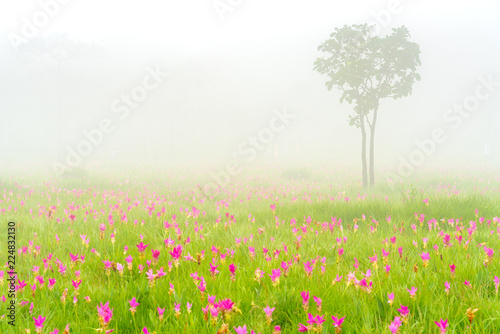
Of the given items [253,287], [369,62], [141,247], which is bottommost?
[253,287]

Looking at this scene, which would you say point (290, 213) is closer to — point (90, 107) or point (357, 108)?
point (357, 108)

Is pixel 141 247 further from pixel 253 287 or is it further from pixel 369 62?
pixel 369 62

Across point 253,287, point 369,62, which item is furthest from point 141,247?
point 369,62

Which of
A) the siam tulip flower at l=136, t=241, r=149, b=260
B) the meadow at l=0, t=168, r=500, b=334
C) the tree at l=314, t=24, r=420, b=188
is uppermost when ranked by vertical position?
A: the tree at l=314, t=24, r=420, b=188

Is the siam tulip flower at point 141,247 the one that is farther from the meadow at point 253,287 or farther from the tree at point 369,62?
the tree at point 369,62

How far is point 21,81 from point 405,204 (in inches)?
3789

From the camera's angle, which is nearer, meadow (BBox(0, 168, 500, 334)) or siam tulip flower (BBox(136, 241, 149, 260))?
meadow (BBox(0, 168, 500, 334))

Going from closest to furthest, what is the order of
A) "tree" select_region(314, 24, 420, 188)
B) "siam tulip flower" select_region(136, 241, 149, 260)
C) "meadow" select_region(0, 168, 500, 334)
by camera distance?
"meadow" select_region(0, 168, 500, 334)
"siam tulip flower" select_region(136, 241, 149, 260)
"tree" select_region(314, 24, 420, 188)

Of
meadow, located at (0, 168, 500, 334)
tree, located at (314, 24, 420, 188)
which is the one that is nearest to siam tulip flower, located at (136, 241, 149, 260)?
meadow, located at (0, 168, 500, 334)

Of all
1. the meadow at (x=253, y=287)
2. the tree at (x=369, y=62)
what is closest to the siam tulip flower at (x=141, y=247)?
the meadow at (x=253, y=287)

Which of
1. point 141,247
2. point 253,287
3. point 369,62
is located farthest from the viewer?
point 369,62

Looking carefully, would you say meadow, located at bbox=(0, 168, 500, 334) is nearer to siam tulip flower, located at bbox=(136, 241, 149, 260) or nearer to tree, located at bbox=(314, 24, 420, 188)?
siam tulip flower, located at bbox=(136, 241, 149, 260)

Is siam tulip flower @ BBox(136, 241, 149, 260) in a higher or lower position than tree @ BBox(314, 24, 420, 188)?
lower

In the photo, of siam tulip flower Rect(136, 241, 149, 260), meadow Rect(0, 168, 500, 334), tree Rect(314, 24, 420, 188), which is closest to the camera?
meadow Rect(0, 168, 500, 334)
